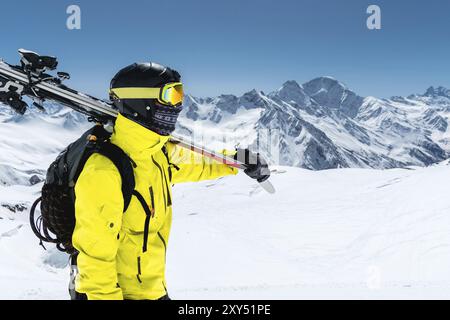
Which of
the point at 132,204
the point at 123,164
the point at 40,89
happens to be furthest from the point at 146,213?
the point at 40,89

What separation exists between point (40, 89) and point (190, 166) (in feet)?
6.00

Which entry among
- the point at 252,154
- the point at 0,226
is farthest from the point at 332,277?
the point at 0,226

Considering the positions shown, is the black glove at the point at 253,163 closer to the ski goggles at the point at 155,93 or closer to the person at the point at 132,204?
the person at the point at 132,204

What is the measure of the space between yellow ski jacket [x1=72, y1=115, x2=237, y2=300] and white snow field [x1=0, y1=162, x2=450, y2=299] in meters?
6.74

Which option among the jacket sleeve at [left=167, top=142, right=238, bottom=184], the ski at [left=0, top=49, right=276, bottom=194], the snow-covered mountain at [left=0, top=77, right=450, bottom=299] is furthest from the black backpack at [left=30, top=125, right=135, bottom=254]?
the snow-covered mountain at [left=0, top=77, right=450, bottom=299]

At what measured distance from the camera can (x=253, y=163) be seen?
5.68m

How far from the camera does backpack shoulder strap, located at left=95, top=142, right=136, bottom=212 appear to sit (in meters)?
3.40

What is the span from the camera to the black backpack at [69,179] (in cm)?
343

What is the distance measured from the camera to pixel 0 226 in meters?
50.5

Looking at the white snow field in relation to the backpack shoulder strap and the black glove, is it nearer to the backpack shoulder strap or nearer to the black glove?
the black glove

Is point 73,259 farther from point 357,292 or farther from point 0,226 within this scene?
point 0,226

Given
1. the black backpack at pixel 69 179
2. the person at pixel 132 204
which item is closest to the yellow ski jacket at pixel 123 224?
the person at pixel 132 204

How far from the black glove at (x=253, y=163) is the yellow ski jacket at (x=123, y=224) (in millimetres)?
1546
